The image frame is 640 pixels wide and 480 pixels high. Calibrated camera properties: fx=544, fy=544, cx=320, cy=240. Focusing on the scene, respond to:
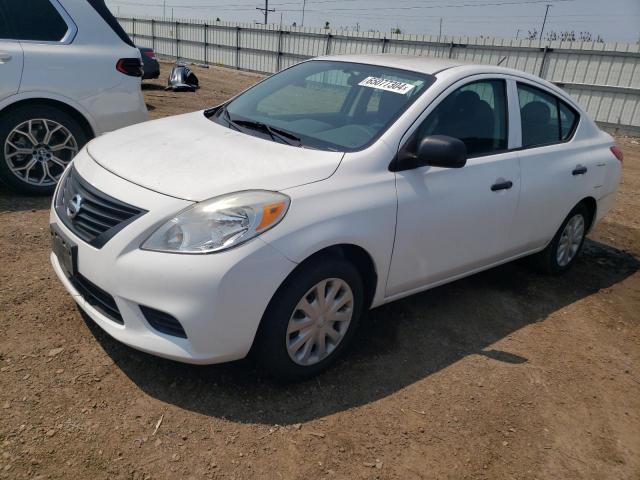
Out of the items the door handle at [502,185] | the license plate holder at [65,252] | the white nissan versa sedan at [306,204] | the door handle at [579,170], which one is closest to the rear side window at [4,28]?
the white nissan versa sedan at [306,204]

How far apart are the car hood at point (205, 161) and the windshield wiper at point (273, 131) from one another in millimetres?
78

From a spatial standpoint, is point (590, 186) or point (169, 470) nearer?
point (169, 470)

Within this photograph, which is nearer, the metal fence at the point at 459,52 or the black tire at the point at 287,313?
the black tire at the point at 287,313

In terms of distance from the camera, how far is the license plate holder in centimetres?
269

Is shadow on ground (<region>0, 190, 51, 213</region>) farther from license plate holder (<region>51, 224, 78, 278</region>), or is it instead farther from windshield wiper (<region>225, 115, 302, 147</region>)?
windshield wiper (<region>225, 115, 302, 147</region>)

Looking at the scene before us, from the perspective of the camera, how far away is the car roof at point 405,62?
3596 mm

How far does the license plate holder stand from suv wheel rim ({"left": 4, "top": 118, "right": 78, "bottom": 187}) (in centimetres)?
230

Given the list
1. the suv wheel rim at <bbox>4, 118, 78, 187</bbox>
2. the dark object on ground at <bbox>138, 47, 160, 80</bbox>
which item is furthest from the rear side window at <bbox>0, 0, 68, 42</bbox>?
the dark object on ground at <bbox>138, 47, 160, 80</bbox>

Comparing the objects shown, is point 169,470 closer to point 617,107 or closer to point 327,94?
point 327,94

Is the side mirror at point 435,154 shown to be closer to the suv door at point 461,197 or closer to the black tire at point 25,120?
the suv door at point 461,197

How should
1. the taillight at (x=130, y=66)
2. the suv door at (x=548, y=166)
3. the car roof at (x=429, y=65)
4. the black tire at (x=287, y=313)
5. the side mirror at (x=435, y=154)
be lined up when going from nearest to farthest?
the black tire at (x=287, y=313) < the side mirror at (x=435, y=154) < the car roof at (x=429, y=65) < the suv door at (x=548, y=166) < the taillight at (x=130, y=66)

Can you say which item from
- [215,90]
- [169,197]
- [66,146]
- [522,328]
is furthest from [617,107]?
[169,197]

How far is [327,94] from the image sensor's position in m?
3.85

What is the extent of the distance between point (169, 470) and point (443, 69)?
2840 millimetres
